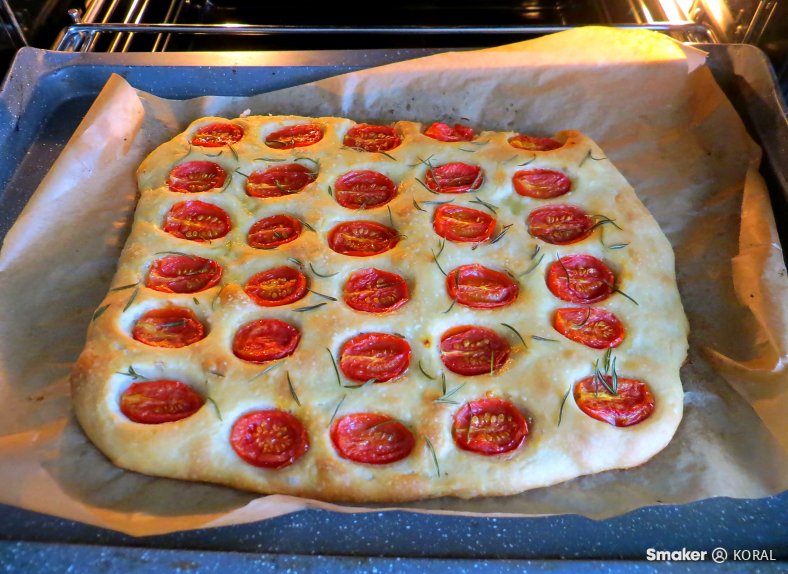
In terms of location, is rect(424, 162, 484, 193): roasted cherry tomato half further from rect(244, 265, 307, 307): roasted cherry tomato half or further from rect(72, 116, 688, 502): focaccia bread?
rect(244, 265, 307, 307): roasted cherry tomato half

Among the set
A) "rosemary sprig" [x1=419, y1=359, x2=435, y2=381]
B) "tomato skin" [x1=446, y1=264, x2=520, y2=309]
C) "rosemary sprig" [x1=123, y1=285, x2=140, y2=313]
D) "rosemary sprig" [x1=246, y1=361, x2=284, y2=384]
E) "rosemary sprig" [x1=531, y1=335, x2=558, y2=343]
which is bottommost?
"rosemary sprig" [x1=246, y1=361, x2=284, y2=384]

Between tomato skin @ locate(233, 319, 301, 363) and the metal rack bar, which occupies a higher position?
the metal rack bar

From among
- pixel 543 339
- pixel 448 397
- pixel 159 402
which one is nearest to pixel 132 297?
pixel 159 402

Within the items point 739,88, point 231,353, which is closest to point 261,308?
point 231,353

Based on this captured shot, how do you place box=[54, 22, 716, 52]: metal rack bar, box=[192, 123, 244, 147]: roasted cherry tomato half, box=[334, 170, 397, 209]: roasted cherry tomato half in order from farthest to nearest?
box=[54, 22, 716, 52]: metal rack bar → box=[192, 123, 244, 147]: roasted cherry tomato half → box=[334, 170, 397, 209]: roasted cherry tomato half

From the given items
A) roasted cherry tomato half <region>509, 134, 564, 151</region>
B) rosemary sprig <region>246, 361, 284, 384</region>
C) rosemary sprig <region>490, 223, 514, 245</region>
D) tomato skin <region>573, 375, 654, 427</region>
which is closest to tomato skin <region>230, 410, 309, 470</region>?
rosemary sprig <region>246, 361, 284, 384</region>

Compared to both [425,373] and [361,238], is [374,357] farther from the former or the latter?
[361,238]
